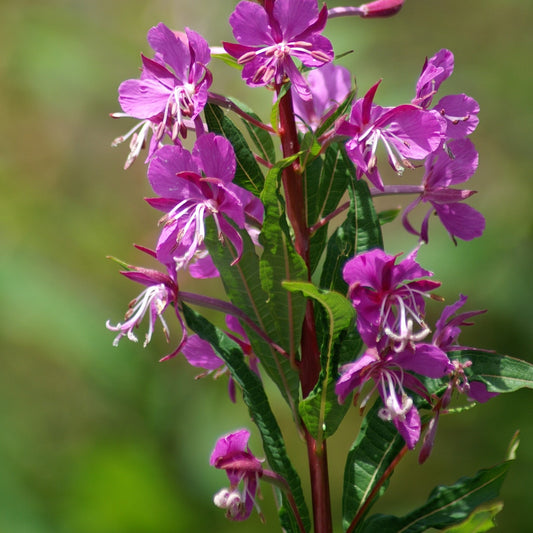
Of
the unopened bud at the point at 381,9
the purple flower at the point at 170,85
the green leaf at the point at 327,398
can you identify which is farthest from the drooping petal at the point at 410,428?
the unopened bud at the point at 381,9

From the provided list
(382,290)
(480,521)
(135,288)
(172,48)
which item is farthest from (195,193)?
(135,288)

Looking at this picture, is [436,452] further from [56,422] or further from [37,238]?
[37,238]

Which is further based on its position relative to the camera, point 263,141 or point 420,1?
point 420,1

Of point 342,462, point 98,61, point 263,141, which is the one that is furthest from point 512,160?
point 263,141

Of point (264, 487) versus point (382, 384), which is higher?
point (382, 384)

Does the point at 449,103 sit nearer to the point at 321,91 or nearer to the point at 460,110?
the point at 460,110

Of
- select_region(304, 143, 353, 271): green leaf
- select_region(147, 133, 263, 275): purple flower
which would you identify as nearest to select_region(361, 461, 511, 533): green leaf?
select_region(304, 143, 353, 271): green leaf

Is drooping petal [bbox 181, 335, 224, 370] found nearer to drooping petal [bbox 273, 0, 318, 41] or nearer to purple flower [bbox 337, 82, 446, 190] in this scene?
purple flower [bbox 337, 82, 446, 190]

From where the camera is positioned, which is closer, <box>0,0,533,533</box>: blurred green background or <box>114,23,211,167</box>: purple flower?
<box>114,23,211,167</box>: purple flower
